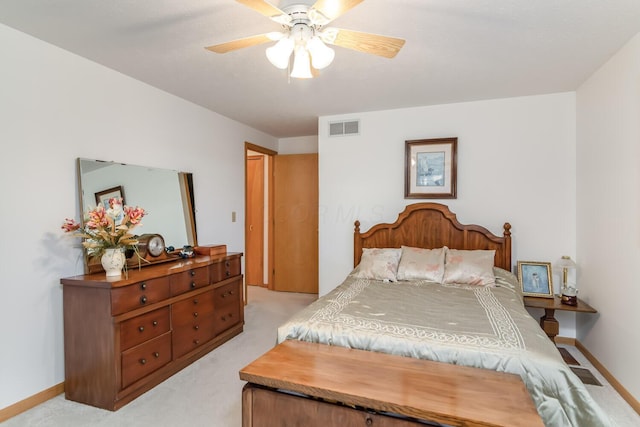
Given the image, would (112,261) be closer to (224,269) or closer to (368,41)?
(224,269)

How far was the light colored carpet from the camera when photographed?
212 centimetres

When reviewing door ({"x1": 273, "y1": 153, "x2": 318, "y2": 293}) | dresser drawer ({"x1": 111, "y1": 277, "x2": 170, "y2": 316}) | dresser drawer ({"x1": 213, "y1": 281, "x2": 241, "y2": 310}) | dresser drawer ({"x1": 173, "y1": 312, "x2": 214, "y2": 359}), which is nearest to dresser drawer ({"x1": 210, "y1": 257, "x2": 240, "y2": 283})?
dresser drawer ({"x1": 213, "y1": 281, "x2": 241, "y2": 310})

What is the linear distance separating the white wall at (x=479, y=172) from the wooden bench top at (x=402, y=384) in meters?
2.34

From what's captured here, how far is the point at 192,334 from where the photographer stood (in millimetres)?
2951

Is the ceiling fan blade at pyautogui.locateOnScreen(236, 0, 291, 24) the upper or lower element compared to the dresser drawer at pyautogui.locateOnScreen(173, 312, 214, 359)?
upper

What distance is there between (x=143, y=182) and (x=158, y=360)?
1.51m

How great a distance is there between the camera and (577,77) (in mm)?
2959

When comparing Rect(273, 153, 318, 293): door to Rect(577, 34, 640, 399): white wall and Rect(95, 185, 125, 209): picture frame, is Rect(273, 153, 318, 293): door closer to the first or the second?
Rect(95, 185, 125, 209): picture frame

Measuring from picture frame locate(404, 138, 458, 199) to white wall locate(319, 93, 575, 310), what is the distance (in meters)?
0.08

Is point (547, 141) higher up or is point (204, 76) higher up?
point (204, 76)

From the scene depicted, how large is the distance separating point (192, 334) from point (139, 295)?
711 mm

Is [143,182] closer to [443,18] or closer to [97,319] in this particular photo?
[97,319]

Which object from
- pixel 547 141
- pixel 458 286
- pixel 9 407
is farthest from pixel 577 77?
pixel 9 407

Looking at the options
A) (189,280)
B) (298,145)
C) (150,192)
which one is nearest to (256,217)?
(298,145)
